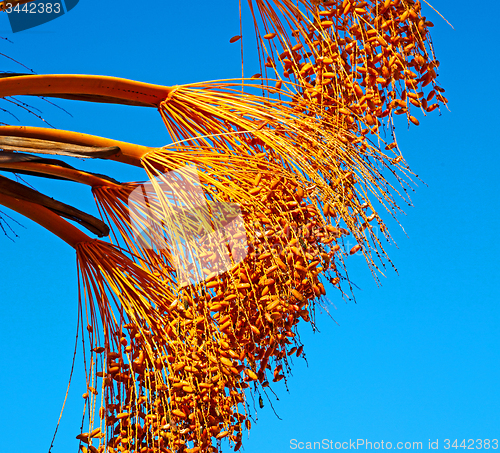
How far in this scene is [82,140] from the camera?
273 cm

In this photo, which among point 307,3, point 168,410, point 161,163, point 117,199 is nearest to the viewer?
point 168,410

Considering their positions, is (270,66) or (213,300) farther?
(270,66)

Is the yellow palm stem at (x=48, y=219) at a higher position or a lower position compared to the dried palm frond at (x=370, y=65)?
lower

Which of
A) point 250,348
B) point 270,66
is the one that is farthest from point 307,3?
point 250,348

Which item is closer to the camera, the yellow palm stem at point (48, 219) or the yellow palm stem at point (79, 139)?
the yellow palm stem at point (79, 139)

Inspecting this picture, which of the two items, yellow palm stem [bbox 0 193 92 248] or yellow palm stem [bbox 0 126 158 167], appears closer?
yellow palm stem [bbox 0 126 158 167]

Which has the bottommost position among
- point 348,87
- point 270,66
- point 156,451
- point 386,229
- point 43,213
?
point 156,451

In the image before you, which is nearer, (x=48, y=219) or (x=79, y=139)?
(x=79, y=139)

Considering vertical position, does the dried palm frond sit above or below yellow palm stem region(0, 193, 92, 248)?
above

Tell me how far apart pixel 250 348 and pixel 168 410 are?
0.46 meters

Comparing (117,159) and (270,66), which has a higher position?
(270,66)

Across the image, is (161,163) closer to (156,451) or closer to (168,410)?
(168,410)

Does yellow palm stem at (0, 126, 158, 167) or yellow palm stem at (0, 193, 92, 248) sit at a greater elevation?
yellow palm stem at (0, 126, 158, 167)

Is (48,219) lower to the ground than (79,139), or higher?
lower
